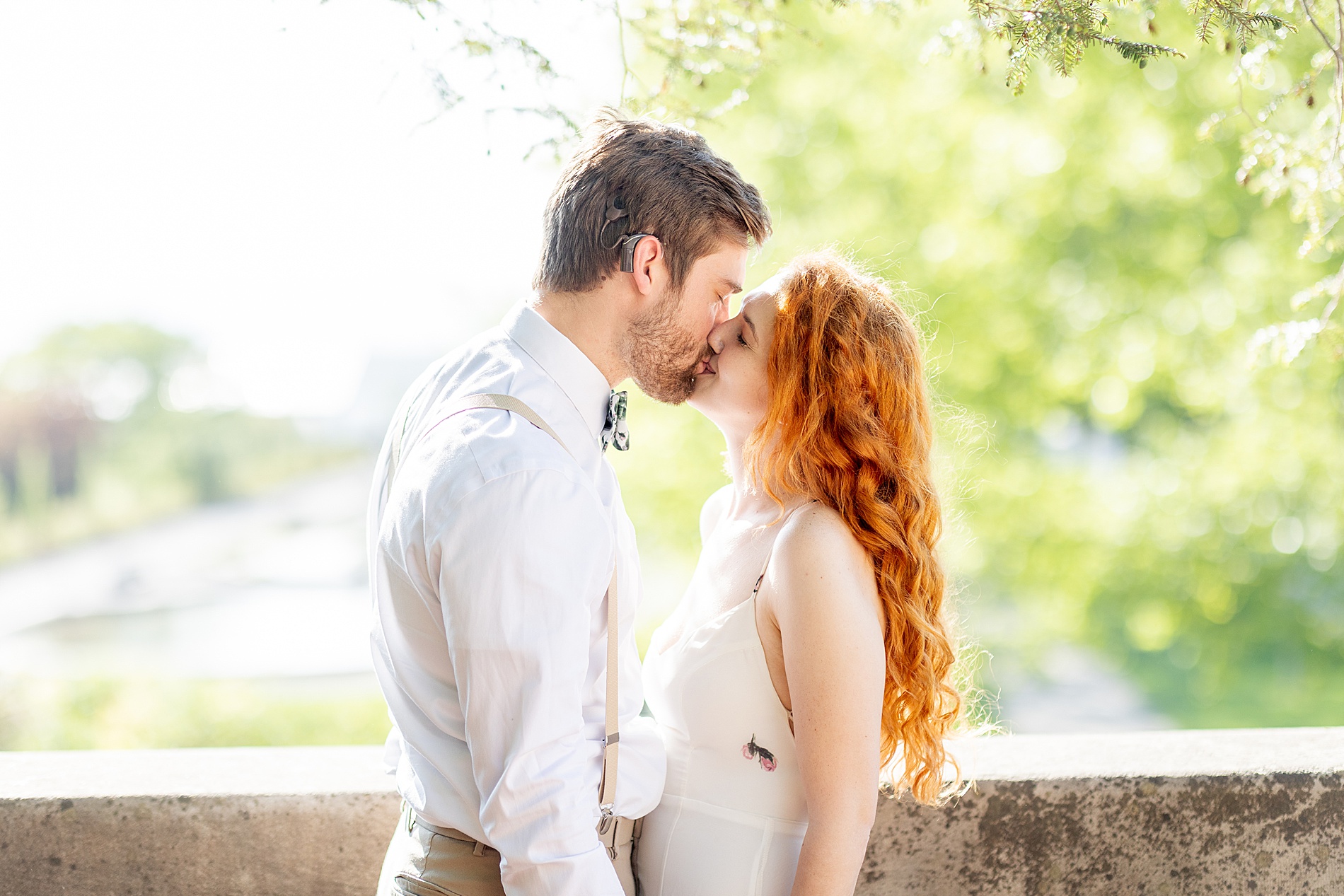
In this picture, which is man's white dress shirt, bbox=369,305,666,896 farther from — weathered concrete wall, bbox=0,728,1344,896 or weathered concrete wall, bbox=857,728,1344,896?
weathered concrete wall, bbox=857,728,1344,896

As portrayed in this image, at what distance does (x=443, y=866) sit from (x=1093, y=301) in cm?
763

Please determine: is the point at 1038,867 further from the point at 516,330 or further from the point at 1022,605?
the point at 1022,605

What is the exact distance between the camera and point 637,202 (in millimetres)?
1771

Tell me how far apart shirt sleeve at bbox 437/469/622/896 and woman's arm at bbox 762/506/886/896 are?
46 cm

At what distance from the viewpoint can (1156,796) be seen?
7.21ft

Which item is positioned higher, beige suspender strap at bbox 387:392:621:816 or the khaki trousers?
beige suspender strap at bbox 387:392:621:816

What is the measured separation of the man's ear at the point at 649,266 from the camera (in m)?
1.76

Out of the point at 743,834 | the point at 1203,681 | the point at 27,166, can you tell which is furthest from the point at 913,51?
the point at 27,166

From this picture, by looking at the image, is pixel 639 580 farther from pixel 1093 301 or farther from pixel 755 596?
pixel 1093 301

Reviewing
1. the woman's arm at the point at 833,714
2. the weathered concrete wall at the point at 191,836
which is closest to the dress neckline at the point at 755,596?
the woman's arm at the point at 833,714

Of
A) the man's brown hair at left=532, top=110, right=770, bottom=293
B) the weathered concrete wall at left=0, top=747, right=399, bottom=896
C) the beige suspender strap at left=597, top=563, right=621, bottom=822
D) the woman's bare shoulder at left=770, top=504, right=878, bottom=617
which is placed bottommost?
the weathered concrete wall at left=0, top=747, right=399, bottom=896

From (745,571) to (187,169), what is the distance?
14.9 m

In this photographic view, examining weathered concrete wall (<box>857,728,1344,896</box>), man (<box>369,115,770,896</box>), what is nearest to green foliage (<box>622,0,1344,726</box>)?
weathered concrete wall (<box>857,728,1344,896</box>)

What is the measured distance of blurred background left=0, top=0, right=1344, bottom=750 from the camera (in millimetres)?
2816
